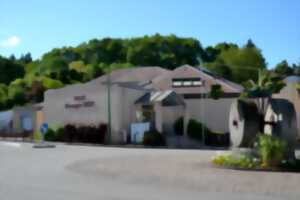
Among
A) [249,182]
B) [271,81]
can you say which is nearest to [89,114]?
[271,81]

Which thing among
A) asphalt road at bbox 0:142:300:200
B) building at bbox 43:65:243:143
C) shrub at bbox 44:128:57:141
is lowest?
asphalt road at bbox 0:142:300:200

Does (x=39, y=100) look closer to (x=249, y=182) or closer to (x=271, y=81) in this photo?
(x=271, y=81)

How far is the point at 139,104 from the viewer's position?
50.5 m

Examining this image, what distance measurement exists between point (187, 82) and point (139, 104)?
10.2 m

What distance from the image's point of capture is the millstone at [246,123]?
23.9 metres

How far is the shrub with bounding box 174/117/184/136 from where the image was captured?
1986 inches

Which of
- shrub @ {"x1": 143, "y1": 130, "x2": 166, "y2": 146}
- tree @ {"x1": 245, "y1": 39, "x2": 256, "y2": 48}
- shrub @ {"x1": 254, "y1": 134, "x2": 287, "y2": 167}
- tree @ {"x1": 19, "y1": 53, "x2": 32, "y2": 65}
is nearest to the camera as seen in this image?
shrub @ {"x1": 254, "y1": 134, "x2": 287, "y2": 167}

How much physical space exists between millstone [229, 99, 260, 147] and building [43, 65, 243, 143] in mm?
24132

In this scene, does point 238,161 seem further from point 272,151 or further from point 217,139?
point 217,139

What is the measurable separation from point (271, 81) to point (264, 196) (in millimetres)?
10926

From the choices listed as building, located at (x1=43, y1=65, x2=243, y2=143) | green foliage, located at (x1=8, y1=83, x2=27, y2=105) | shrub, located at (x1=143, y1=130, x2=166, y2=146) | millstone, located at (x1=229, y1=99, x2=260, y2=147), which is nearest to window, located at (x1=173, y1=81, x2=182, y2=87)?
building, located at (x1=43, y1=65, x2=243, y2=143)

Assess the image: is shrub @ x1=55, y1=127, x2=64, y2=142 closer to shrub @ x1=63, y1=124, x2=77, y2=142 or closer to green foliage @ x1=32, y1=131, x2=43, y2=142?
shrub @ x1=63, y1=124, x2=77, y2=142

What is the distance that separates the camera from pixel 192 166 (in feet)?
72.9

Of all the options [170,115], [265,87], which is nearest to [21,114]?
[170,115]
